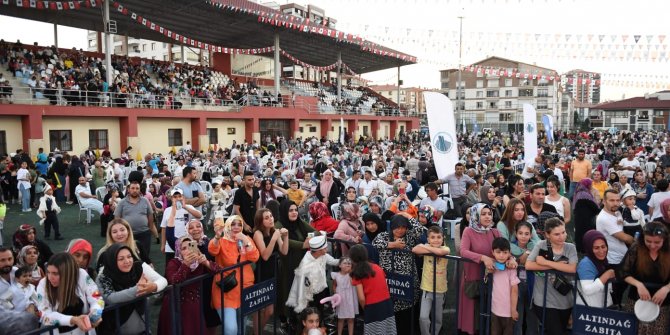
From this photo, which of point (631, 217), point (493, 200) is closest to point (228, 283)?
point (493, 200)

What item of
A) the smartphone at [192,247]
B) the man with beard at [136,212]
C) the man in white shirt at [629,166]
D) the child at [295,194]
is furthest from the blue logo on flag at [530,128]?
the smartphone at [192,247]

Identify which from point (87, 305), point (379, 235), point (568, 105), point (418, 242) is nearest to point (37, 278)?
point (87, 305)

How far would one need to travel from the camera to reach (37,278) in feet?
13.8

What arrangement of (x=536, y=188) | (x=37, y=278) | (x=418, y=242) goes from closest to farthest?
(x=37, y=278), (x=418, y=242), (x=536, y=188)

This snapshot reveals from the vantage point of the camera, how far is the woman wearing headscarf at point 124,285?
3.33 m

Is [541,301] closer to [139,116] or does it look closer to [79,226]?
[79,226]

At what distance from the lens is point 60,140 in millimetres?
19938

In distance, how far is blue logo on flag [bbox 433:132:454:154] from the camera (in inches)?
297

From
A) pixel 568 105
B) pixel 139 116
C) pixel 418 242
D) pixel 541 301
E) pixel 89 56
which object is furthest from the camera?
pixel 568 105

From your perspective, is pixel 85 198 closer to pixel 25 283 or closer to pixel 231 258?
pixel 25 283

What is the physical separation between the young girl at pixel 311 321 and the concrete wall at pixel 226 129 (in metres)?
24.1

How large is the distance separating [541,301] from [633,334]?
726 millimetres

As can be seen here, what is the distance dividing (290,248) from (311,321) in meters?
0.95

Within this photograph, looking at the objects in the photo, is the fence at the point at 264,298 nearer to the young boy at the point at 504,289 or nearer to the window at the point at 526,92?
the young boy at the point at 504,289
